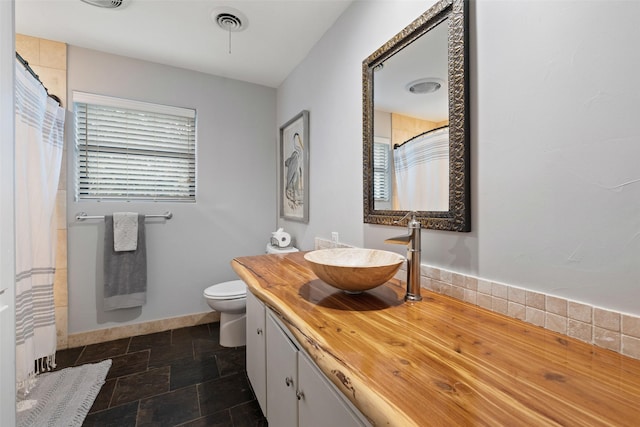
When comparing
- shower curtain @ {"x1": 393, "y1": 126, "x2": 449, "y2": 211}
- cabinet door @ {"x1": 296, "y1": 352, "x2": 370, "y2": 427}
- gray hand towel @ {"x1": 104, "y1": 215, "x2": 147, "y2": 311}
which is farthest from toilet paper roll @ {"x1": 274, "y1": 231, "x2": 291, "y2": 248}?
cabinet door @ {"x1": 296, "y1": 352, "x2": 370, "y2": 427}

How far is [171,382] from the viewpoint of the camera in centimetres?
170

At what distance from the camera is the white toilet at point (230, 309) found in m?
2.01

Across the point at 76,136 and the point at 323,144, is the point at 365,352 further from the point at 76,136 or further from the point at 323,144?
the point at 76,136

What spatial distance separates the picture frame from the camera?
213 centimetres

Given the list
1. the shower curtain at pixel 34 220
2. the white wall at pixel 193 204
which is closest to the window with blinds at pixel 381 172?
the white wall at pixel 193 204

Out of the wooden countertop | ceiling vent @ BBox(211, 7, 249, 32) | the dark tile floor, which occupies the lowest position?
the dark tile floor

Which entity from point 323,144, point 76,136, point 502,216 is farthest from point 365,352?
point 76,136

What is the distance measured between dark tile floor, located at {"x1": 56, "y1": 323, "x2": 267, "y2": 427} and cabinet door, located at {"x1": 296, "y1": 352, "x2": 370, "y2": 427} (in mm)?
805

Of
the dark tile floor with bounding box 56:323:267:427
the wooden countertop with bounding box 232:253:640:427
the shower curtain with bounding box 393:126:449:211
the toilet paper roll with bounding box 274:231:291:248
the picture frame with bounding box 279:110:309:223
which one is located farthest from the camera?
the toilet paper roll with bounding box 274:231:291:248

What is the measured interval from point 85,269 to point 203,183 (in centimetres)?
114

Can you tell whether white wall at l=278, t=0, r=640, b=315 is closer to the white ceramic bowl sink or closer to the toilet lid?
the white ceramic bowl sink

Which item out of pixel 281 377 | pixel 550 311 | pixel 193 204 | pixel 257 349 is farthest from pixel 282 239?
pixel 550 311

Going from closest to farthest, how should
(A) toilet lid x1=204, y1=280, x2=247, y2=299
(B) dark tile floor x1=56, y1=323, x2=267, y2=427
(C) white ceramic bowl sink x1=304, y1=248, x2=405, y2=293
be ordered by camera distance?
(C) white ceramic bowl sink x1=304, y1=248, x2=405, y2=293 < (B) dark tile floor x1=56, y1=323, x2=267, y2=427 < (A) toilet lid x1=204, y1=280, x2=247, y2=299

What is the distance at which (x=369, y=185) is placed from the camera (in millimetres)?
1409
